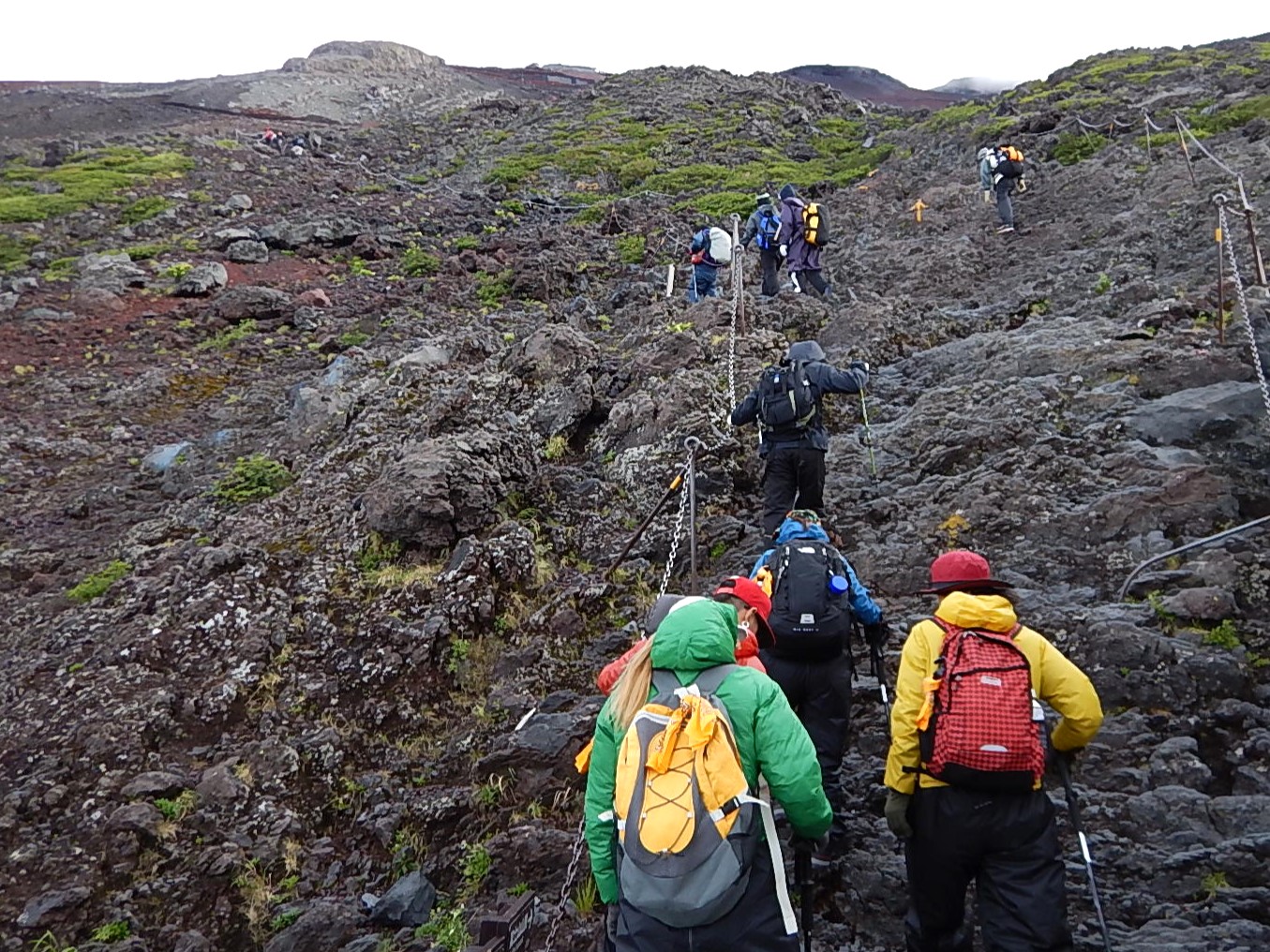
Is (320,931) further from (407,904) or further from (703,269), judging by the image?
(703,269)

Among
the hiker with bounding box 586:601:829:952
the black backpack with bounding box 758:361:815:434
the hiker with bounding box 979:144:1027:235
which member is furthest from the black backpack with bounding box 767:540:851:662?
the hiker with bounding box 979:144:1027:235

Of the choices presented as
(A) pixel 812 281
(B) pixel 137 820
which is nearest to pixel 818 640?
(B) pixel 137 820

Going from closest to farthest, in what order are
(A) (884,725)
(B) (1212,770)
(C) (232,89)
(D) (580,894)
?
(B) (1212,770)
(D) (580,894)
(A) (884,725)
(C) (232,89)

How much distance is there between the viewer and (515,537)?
9.30 meters

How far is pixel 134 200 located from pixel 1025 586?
28668 mm

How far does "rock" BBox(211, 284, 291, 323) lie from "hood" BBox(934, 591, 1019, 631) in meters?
17.7

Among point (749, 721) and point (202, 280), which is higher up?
point (202, 280)

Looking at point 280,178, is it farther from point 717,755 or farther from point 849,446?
point 717,755

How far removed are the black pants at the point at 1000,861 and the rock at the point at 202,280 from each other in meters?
20.4

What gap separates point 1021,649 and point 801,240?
11.3 meters

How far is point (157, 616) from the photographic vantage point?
8.68 meters

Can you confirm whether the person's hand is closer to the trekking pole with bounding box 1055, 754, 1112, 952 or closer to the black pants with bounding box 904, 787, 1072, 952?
the black pants with bounding box 904, 787, 1072, 952

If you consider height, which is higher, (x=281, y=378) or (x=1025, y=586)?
(x=281, y=378)

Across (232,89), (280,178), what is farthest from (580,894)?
(232,89)
